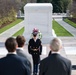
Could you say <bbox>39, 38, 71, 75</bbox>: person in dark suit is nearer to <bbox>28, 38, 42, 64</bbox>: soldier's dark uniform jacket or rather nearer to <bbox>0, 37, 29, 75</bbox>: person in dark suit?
<bbox>0, 37, 29, 75</bbox>: person in dark suit

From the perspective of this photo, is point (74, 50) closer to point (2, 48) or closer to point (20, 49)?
point (2, 48)

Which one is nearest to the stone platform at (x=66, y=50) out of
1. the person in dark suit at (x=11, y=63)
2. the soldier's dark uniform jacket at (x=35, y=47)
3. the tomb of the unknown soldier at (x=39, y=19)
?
the tomb of the unknown soldier at (x=39, y=19)

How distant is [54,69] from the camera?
467 centimetres

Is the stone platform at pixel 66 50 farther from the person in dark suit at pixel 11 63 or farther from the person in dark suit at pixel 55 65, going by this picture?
the person in dark suit at pixel 11 63

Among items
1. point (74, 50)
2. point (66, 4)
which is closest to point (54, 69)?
point (74, 50)

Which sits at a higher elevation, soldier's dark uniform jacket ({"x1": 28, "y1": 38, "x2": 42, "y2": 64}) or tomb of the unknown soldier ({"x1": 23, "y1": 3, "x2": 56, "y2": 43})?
soldier's dark uniform jacket ({"x1": 28, "y1": 38, "x2": 42, "y2": 64})

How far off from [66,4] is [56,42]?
203ft

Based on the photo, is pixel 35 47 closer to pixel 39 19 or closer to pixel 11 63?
pixel 11 63

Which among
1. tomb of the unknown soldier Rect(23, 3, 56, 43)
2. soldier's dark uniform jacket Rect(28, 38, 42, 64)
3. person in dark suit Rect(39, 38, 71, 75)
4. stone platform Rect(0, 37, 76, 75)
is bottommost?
A: stone platform Rect(0, 37, 76, 75)

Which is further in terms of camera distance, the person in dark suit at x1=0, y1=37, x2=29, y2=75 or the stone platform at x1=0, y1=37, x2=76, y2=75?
the stone platform at x1=0, y1=37, x2=76, y2=75

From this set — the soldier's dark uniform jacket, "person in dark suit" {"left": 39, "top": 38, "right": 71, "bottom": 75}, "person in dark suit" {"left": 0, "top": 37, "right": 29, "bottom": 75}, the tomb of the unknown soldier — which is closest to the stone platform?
the tomb of the unknown soldier

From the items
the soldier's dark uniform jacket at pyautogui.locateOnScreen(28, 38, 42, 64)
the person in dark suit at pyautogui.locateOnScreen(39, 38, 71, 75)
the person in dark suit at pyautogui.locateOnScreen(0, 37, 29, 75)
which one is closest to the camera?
the person in dark suit at pyautogui.locateOnScreen(0, 37, 29, 75)

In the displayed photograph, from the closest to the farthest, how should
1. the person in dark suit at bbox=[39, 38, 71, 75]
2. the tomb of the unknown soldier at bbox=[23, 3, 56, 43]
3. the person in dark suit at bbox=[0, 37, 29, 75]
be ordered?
the person in dark suit at bbox=[0, 37, 29, 75] → the person in dark suit at bbox=[39, 38, 71, 75] → the tomb of the unknown soldier at bbox=[23, 3, 56, 43]

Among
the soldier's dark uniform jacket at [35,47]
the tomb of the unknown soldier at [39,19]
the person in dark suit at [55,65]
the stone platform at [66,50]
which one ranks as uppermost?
the person in dark suit at [55,65]
